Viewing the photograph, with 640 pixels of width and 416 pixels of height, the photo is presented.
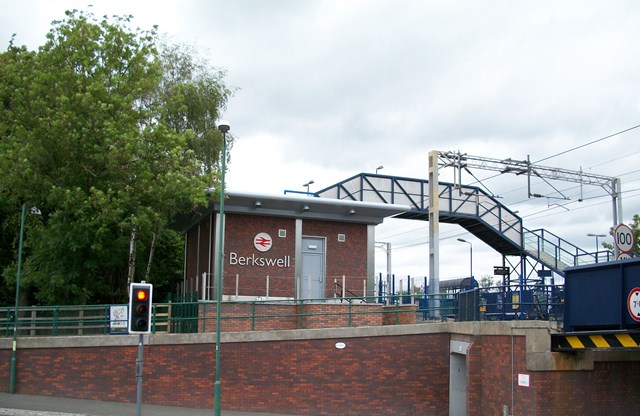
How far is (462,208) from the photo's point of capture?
36156 mm

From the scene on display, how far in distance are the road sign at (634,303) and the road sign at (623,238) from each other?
6.11ft

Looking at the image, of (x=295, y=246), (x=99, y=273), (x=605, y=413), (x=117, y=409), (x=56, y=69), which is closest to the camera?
(x=605, y=413)

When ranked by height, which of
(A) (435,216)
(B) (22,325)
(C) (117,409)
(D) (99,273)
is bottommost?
(C) (117,409)

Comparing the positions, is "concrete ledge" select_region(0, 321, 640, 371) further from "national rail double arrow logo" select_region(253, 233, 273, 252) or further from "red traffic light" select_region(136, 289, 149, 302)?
"national rail double arrow logo" select_region(253, 233, 273, 252)

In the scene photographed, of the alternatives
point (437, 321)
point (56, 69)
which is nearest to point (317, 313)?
point (437, 321)

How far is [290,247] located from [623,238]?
43.8 feet

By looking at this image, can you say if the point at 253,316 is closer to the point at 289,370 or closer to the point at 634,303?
the point at 289,370

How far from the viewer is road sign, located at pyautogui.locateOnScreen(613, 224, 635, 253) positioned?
15031mm

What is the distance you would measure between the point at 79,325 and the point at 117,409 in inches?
156

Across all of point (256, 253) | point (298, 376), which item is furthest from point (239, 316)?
point (256, 253)

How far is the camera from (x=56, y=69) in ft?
78.2

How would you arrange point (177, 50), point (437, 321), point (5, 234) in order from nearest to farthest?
point (437, 321) < point (5, 234) < point (177, 50)

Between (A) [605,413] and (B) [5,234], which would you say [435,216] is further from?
(B) [5,234]

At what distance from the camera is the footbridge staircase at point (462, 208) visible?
1384 inches
